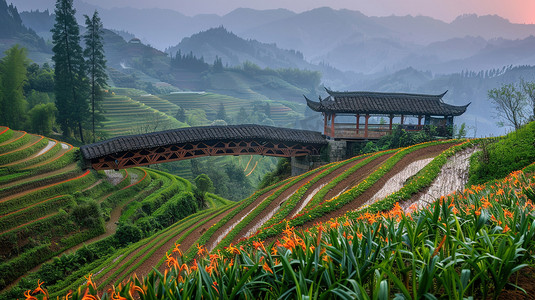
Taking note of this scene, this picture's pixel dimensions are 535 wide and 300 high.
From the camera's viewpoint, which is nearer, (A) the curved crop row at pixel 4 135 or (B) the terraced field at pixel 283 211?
(B) the terraced field at pixel 283 211

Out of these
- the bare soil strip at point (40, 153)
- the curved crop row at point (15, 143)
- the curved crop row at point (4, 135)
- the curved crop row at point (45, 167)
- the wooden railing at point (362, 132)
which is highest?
the wooden railing at point (362, 132)

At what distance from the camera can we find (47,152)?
24.4m

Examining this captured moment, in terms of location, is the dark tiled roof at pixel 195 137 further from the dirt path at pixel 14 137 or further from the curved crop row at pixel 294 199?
the curved crop row at pixel 294 199

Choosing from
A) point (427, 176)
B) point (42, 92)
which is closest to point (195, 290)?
point (427, 176)

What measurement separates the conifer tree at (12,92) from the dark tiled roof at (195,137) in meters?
22.8

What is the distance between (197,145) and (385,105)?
15.0m

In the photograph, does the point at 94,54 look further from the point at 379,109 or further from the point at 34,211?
the point at 379,109

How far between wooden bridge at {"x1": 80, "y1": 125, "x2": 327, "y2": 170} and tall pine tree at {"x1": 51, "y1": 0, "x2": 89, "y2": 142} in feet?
68.3

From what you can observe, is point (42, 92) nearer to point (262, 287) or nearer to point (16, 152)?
point (16, 152)

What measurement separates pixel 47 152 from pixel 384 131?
2626 centimetres

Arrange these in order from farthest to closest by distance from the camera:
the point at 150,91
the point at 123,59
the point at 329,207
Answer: the point at 123,59 < the point at 150,91 < the point at 329,207

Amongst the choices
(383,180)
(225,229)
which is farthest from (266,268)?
(383,180)

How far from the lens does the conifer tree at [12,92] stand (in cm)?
3662

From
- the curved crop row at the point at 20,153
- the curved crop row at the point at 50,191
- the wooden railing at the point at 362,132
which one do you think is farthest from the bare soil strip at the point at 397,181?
the curved crop row at the point at 20,153
